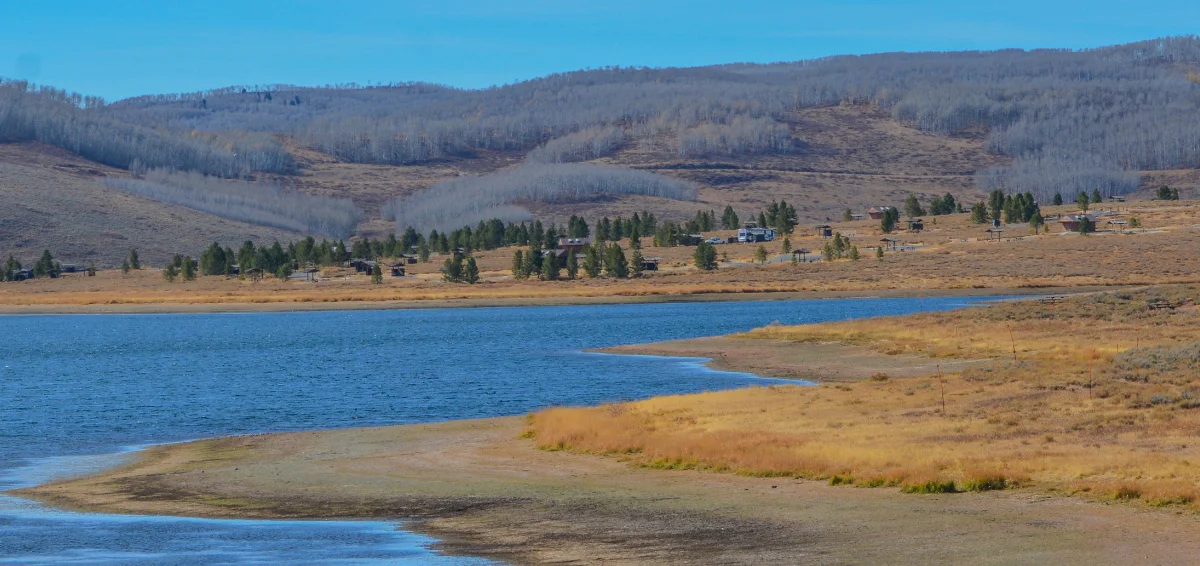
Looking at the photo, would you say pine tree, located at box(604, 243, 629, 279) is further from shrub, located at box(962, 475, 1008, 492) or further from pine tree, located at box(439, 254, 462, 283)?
shrub, located at box(962, 475, 1008, 492)

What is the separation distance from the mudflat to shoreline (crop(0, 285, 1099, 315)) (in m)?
99.9

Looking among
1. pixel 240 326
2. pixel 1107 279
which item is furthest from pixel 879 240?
pixel 240 326

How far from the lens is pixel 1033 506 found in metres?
24.5

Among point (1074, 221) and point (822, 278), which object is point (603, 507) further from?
point (1074, 221)

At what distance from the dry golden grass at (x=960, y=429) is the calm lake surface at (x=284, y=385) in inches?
349

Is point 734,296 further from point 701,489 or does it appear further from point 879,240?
point 701,489

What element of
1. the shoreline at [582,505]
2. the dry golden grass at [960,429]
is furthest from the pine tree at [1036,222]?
the shoreline at [582,505]

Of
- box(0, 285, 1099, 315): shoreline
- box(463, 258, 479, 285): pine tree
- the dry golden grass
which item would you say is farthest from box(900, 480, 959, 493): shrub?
box(463, 258, 479, 285): pine tree

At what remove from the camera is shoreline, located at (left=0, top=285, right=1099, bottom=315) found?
135125 mm

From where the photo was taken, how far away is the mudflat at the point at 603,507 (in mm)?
21828

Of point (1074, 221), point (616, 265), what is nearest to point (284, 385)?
point (616, 265)

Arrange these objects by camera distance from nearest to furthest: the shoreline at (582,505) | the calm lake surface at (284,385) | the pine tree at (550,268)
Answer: the shoreline at (582,505)
the calm lake surface at (284,385)
the pine tree at (550,268)

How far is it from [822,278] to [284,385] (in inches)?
3931

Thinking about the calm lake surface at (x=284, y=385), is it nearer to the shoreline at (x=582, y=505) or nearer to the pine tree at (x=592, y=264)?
the shoreline at (x=582, y=505)
